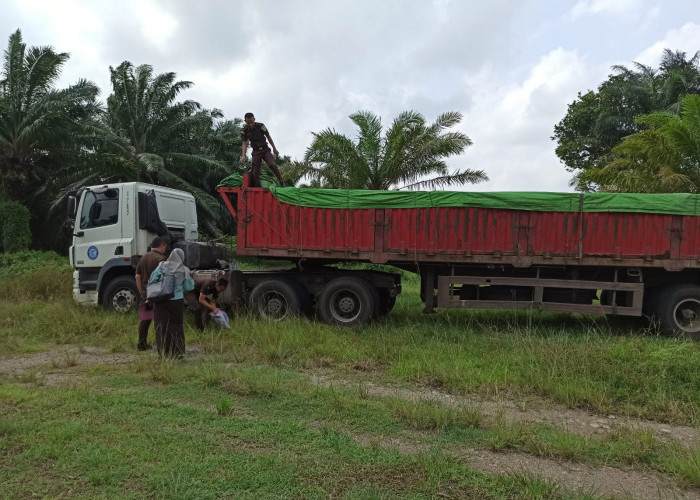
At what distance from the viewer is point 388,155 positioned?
655 inches

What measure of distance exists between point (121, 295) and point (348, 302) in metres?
4.07

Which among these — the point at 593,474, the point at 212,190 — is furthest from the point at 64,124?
the point at 593,474

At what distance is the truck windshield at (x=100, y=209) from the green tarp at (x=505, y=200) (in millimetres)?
2928

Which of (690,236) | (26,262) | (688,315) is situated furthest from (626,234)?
(26,262)

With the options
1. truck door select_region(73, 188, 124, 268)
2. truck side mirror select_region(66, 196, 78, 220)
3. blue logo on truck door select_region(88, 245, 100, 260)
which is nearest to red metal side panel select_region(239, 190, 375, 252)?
Result: truck door select_region(73, 188, 124, 268)

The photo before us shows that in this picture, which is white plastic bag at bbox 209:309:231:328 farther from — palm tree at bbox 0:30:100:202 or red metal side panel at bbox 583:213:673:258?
palm tree at bbox 0:30:100:202

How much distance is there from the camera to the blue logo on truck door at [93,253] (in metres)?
9.19

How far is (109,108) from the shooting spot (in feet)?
69.6

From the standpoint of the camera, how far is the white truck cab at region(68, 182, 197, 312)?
8977mm

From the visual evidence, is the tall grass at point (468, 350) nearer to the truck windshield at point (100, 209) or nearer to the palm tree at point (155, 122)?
the truck windshield at point (100, 209)

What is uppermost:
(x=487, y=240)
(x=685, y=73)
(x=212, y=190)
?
(x=685, y=73)

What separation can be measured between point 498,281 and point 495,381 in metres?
3.12

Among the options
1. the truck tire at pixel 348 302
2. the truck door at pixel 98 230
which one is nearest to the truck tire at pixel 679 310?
the truck tire at pixel 348 302

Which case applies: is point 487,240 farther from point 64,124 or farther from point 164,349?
Result: point 64,124
